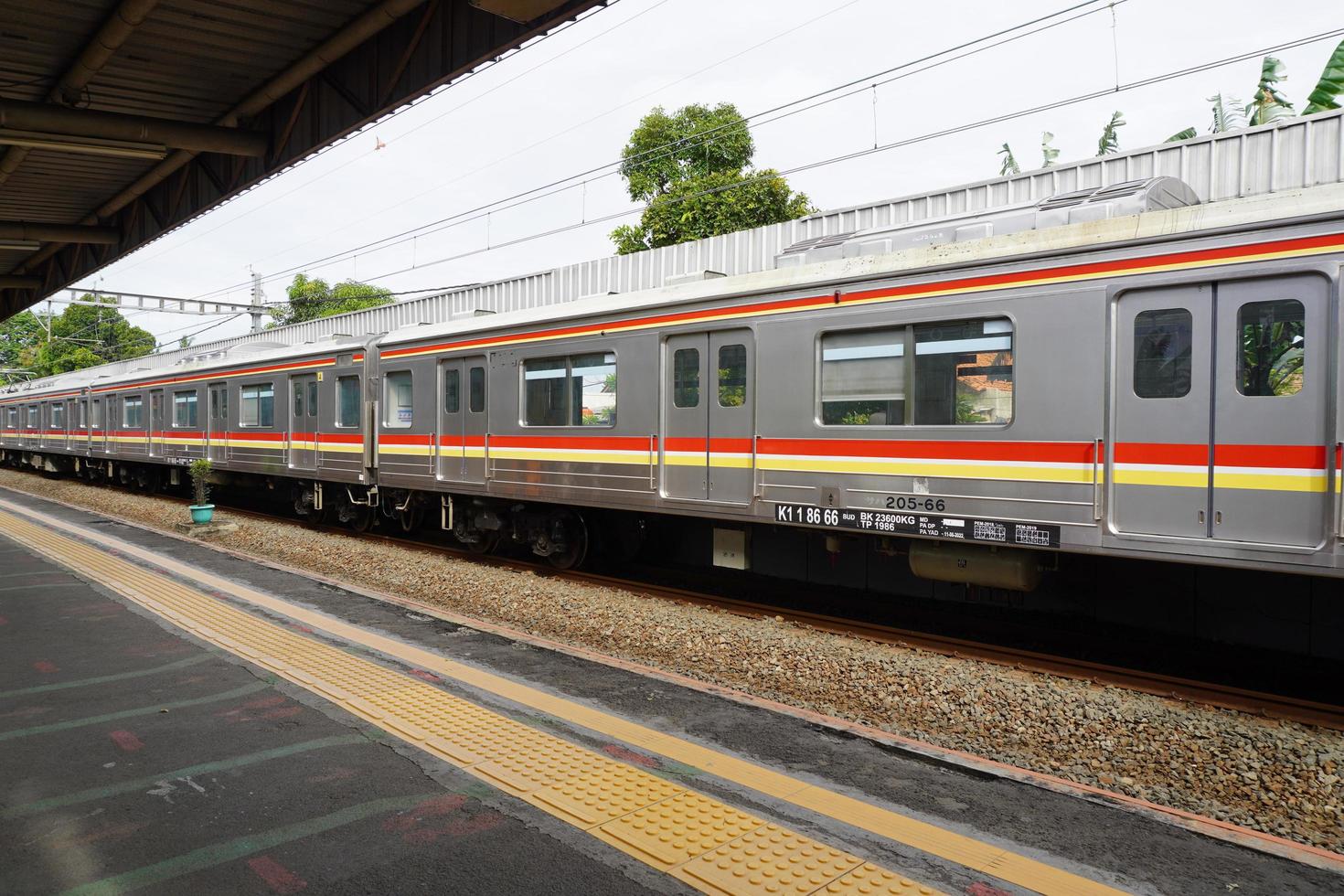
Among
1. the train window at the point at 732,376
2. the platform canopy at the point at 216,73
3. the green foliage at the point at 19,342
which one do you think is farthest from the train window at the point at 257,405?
the green foliage at the point at 19,342

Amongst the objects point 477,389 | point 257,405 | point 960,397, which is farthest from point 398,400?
point 960,397

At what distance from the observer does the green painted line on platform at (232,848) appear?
317cm

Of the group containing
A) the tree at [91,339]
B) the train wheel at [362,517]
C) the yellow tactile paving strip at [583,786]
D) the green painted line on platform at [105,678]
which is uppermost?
the tree at [91,339]

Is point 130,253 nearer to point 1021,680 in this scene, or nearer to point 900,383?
point 900,383

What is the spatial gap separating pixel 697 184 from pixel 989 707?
2800 centimetres

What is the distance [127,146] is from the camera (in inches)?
459

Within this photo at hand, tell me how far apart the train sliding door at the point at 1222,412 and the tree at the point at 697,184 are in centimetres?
2305

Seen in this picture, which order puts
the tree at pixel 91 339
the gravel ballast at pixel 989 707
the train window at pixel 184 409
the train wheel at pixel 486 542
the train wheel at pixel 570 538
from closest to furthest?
the gravel ballast at pixel 989 707
the train wheel at pixel 570 538
the train wheel at pixel 486 542
the train window at pixel 184 409
the tree at pixel 91 339

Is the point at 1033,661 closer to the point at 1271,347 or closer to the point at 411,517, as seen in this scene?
the point at 1271,347

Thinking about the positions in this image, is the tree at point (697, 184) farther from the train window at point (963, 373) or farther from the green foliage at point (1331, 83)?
the train window at point (963, 373)

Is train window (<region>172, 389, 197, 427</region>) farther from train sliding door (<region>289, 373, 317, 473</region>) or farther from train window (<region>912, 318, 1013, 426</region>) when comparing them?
train window (<region>912, 318, 1013, 426</region>)

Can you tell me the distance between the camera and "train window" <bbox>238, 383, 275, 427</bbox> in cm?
1583

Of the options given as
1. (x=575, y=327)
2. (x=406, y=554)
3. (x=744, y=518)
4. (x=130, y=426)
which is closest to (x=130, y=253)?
(x=130, y=426)

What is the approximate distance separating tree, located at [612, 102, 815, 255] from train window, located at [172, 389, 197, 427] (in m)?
14.3
